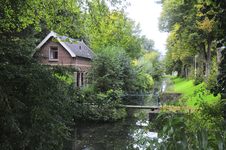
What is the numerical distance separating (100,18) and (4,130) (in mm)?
5426

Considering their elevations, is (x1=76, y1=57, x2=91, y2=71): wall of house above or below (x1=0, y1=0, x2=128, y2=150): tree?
above

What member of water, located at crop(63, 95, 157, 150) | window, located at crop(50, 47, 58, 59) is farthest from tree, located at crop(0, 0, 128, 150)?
window, located at crop(50, 47, 58, 59)

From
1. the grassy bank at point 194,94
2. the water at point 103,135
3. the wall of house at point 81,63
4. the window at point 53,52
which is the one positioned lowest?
the water at point 103,135

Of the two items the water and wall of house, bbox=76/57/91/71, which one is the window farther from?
the water

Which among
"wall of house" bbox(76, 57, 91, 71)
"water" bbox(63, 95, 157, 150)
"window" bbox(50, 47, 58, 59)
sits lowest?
"water" bbox(63, 95, 157, 150)

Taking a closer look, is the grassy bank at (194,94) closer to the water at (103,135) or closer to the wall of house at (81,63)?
the water at (103,135)

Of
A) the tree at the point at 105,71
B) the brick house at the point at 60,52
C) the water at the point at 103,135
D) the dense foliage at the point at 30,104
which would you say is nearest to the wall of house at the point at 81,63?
the brick house at the point at 60,52

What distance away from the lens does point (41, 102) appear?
8.25 ft

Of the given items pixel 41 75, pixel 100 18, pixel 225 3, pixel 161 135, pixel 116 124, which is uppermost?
pixel 100 18

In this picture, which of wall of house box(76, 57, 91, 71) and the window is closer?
wall of house box(76, 57, 91, 71)

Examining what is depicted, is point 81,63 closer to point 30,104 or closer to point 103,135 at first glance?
point 103,135

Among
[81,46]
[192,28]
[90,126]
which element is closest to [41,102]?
[90,126]

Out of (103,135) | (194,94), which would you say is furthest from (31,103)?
(103,135)

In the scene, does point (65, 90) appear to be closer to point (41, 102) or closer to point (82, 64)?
point (41, 102)
